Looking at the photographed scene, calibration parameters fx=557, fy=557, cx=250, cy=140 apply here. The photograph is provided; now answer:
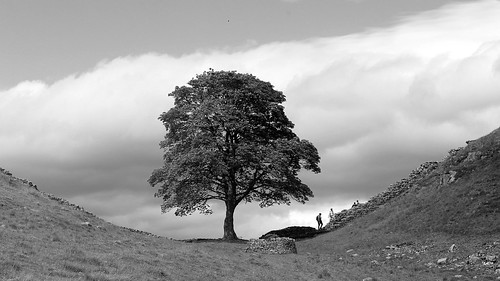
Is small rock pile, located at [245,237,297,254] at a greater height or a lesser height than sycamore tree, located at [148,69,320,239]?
lesser

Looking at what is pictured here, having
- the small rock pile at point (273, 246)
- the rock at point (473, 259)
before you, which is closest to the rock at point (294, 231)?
the small rock pile at point (273, 246)

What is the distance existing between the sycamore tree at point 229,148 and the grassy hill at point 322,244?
8.45m

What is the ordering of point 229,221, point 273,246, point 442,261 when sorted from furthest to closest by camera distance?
point 229,221 < point 273,246 < point 442,261

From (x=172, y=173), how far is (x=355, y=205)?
1006 inches

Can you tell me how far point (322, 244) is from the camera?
180 ft

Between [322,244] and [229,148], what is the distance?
1402 centimetres

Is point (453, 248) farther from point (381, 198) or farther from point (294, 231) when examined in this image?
point (294, 231)

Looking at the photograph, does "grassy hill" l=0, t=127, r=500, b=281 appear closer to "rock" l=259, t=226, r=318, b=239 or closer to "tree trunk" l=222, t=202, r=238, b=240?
"tree trunk" l=222, t=202, r=238, b=240

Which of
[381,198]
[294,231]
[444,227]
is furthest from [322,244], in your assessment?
[381,198]

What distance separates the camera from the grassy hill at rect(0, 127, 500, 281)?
25.8 m

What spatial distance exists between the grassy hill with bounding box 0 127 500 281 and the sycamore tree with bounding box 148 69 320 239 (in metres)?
8.45

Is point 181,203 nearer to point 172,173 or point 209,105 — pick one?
point 172,173

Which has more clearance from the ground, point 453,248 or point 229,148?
point 229,148

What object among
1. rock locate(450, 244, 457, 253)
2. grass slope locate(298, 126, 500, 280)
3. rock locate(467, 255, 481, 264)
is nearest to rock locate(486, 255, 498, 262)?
grass slope locate(298, 126, 500, 280)
